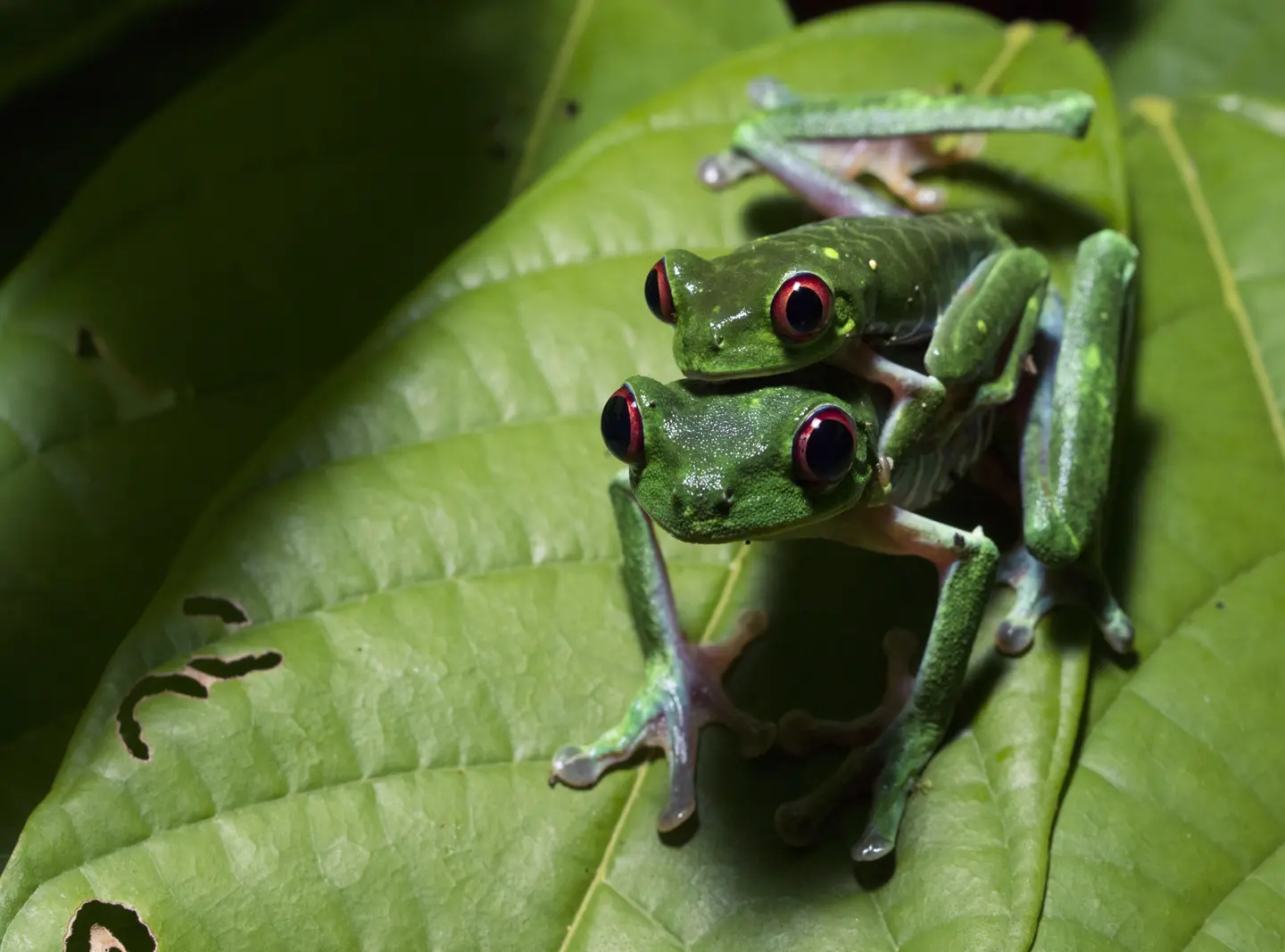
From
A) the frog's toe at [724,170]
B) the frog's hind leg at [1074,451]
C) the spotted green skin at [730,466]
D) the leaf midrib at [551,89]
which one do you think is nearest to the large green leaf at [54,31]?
the leaf midrib at [551,89]

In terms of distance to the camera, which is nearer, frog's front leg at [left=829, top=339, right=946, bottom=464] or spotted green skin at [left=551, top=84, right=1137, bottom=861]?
spotted green skin at [left=551, top=84, right=1137, bottom=861]

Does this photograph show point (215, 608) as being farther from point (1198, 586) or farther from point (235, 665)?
point (1198, 586)

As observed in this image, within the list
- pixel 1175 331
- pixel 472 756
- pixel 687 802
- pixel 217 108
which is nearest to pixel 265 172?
pixel 217 108

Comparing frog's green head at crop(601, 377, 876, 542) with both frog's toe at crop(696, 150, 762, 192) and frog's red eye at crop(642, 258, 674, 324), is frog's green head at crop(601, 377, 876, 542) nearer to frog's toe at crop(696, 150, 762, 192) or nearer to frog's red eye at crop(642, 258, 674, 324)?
frog's red eye at crop(642, 258, 674, 324)

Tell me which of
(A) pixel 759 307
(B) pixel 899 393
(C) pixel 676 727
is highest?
(A) pixel 759 307

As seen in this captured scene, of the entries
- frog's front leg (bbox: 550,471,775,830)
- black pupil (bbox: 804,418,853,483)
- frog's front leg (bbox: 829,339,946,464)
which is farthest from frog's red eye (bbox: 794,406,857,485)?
frog's front leg (bbox: 550,471,775,830)

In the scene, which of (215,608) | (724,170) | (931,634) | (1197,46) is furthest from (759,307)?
(1197,46)
